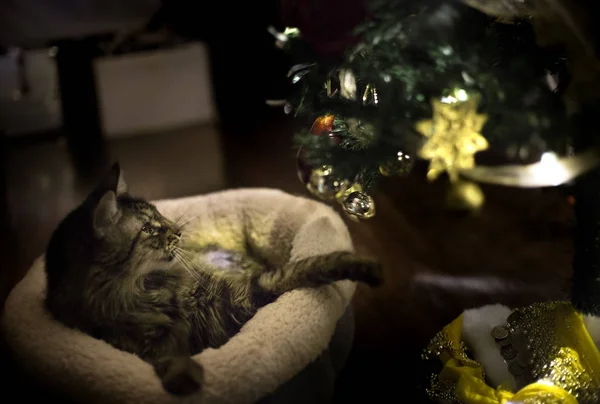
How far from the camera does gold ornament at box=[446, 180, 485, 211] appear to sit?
69cm

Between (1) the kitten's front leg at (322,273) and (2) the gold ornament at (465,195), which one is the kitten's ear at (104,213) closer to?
(1) the kitten's front leg at (322,273)

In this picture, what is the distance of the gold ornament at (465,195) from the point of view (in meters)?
0.69

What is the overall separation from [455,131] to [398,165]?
0.16 metres

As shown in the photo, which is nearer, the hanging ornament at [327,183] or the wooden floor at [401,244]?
the hanging ornament at [327,183]

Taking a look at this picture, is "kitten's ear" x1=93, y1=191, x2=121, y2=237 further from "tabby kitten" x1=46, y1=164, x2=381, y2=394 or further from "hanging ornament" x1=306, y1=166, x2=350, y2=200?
"hanging ornament" x1=306, y1=166, x2=350, y2=200

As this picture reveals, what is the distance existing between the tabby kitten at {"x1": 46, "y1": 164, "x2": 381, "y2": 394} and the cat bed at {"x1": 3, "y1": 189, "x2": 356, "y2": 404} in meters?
0.03

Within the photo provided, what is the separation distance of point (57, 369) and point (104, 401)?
0.33ft

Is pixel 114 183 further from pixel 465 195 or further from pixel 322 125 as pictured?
pixel 465 195

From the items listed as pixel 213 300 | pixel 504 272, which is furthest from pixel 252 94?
pixel 213 300

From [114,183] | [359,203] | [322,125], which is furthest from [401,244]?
[114,183]

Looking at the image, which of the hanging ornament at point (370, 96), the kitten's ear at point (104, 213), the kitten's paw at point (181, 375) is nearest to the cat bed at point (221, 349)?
the kitten's paw at point (181, 375)

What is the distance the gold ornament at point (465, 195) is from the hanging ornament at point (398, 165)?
100mm

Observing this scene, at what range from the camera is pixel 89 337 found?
896 millimetres

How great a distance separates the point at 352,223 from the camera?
1248 mm
